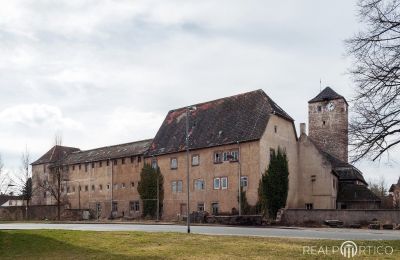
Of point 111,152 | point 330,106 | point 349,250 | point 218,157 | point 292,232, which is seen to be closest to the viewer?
point 349,250

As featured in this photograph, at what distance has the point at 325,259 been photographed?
14344 millimetres

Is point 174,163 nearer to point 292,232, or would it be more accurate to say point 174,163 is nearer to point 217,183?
point 217,183

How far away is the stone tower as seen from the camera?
70.2m

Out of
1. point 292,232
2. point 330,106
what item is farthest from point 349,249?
point 330,106

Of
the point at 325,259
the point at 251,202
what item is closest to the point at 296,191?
the point at 251,202

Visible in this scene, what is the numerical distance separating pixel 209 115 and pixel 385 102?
42744 millimetres

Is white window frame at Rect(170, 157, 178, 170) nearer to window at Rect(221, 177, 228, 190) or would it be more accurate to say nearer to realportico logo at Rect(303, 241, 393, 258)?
window at Rect(221, 177, 228, 190)

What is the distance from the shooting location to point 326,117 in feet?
238

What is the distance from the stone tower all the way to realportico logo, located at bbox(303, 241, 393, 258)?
5356 cm

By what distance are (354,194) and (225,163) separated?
18042 mm

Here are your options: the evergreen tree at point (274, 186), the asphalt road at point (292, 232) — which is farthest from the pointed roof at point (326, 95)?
the asphalt road at point (292, 232)

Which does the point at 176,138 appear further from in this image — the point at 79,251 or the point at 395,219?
the point at 79,251

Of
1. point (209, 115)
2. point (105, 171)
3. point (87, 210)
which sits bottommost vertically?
point (87, 210)

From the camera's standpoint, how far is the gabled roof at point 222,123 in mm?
52562
